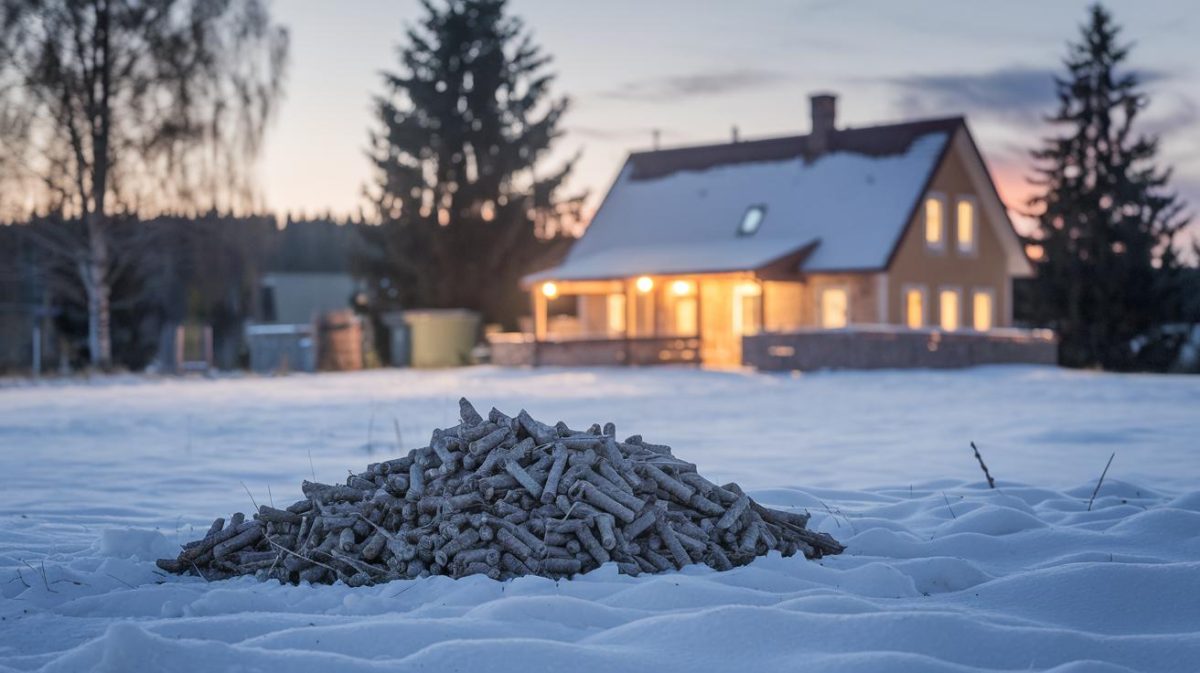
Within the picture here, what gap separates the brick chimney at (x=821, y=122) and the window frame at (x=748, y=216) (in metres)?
2.17

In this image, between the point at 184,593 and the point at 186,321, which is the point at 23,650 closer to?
the point at 184,593

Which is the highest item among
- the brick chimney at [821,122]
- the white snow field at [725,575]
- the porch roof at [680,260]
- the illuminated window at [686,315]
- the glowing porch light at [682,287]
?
the brick chimney at [821,122]

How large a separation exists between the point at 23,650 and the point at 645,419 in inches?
445

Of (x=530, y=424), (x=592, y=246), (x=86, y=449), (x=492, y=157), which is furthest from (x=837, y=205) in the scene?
(x=530, y=424)

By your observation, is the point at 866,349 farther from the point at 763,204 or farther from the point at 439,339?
the point at 439,339

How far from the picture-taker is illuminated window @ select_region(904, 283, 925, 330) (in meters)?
31.3

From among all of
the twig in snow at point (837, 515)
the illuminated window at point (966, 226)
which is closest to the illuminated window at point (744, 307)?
the illuminated window at point (966, 226)

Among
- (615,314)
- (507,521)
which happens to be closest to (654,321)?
(615,314)

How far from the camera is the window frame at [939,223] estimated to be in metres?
31.9

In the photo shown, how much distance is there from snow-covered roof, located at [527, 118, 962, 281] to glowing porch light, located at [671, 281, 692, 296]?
25.9 inches

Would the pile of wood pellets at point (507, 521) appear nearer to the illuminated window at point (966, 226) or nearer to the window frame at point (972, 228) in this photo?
the window frame at point (972, 228)

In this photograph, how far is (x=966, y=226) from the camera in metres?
33.8

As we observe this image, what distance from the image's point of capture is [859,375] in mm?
24297

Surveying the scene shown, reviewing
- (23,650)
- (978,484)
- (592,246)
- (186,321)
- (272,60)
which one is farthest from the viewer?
(186,321)
